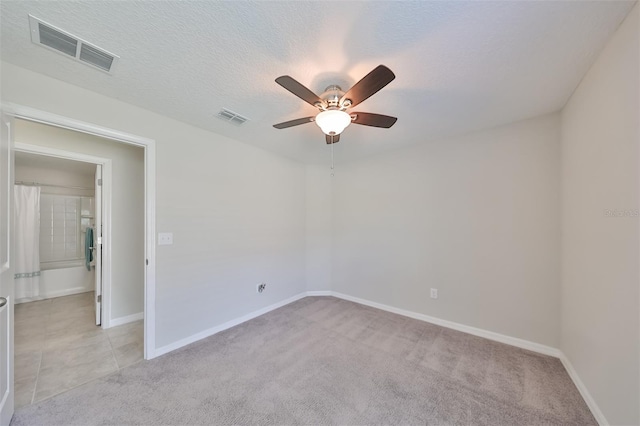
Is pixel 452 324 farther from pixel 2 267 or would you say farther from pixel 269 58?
pixel 2 267

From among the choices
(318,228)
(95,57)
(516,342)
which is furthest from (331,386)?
(95,57)

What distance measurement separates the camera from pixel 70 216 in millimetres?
4535

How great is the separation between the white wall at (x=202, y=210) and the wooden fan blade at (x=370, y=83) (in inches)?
73.2

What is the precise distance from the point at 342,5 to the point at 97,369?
3.34 m

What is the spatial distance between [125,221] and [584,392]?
490 centimetres

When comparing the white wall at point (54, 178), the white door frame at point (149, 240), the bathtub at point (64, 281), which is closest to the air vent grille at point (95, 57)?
the white door frame at point (149, 240)

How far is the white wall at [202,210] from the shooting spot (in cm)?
191

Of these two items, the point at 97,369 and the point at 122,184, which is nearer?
the point at 97,369

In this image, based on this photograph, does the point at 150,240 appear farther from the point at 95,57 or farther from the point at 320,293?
the point at 320,293

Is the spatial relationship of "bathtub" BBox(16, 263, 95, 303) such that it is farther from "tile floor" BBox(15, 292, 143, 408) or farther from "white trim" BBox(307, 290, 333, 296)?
"white trim" BBox(307, 290, 333, 296)

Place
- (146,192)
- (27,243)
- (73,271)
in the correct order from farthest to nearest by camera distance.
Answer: (73,271)
(27,243)
(146,192)

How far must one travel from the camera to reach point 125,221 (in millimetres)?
3066

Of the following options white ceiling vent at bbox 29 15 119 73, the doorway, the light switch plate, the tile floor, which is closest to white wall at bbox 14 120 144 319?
the tile floor

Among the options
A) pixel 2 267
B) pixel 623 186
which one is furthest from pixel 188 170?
pixel 623 186
